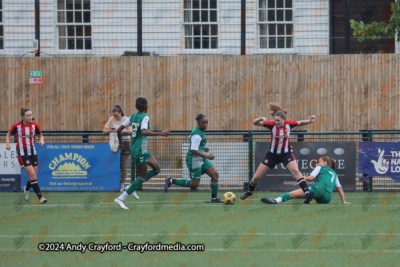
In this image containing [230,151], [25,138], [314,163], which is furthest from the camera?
[230,151]

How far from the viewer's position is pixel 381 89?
2117cm

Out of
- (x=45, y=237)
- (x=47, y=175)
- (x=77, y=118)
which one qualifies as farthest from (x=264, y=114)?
(x=45, y=237)

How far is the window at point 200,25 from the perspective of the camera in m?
23.6

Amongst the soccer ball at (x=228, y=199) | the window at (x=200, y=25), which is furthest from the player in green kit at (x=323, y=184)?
the window at (x=200, y=25)

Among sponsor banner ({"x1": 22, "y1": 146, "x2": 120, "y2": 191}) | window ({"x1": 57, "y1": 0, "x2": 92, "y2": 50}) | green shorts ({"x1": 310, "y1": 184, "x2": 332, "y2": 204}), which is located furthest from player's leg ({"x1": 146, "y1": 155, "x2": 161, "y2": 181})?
window ({"x1": 57, "y1": 0, "x2": 92, "y2": 50})

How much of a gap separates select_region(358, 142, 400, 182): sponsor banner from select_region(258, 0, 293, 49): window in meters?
6.75

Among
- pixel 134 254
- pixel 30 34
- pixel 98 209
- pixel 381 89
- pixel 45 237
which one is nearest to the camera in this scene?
pixel 134 254

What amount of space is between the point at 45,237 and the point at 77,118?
12.4m

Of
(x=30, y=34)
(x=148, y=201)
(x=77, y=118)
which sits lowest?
(x=148, y=201)

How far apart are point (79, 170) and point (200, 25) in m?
7.96

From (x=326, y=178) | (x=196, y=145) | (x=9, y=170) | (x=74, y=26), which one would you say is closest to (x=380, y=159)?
(x=326, y=178)

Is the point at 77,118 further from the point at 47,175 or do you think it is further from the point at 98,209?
the point at 98,209

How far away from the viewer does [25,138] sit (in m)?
14.8

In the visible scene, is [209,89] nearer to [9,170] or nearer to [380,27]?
[380,27]
